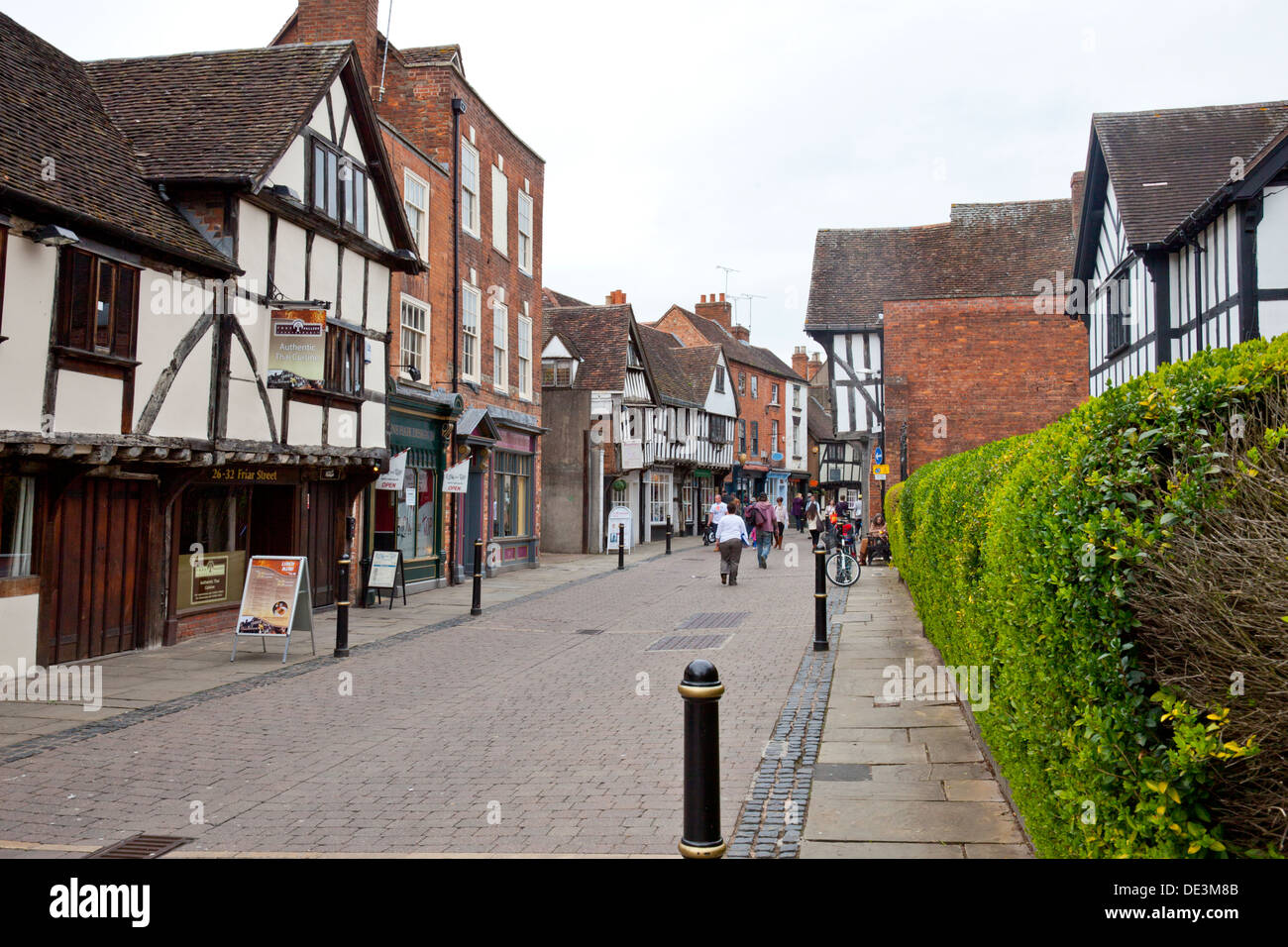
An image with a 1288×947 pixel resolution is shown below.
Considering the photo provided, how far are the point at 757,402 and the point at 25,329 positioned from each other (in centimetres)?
4717

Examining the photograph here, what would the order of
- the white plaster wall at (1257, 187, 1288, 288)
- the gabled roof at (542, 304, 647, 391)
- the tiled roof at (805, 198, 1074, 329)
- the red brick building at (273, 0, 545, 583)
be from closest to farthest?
the white plaster wall at (1257, 187, 1288, 288) → the red brick building at (273, 0, 545, 583) → the tiled roof at (805, 198, 1074, 329) → the gabled roof at (542, 304, 647, 391)

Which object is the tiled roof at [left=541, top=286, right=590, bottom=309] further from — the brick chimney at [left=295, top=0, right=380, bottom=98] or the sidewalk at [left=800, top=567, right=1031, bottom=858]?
the sidewalk at [left=800, top=567, right=1031, bottom=858]

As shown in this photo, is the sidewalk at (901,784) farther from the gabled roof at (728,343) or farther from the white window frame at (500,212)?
the gabled roof at (728,343)

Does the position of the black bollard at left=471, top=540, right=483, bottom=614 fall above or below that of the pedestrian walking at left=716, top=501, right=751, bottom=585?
below

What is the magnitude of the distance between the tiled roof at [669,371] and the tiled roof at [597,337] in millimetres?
4182

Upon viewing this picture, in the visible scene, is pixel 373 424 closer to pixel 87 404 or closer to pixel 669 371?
pixel 87 404

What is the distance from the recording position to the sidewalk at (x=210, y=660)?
8664mm

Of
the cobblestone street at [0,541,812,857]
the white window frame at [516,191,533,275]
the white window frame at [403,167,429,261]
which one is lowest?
the cobblestone street at [0,541,812,857]

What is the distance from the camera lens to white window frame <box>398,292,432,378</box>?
63.4 feet

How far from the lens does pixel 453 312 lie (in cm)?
2188

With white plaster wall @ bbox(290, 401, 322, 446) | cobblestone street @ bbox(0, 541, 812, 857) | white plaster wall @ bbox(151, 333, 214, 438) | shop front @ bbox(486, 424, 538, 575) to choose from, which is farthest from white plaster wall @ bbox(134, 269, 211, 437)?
shop front @ bbox(486, 424, 538, 575)

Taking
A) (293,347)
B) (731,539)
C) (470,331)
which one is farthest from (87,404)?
(470,331)

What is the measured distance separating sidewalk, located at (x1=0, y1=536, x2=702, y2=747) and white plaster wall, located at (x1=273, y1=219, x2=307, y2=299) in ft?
16.7

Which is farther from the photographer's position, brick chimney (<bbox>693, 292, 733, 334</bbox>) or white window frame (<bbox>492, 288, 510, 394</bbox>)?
brick chimney (<bbox>693, 292, 733, 334</bbox>)
